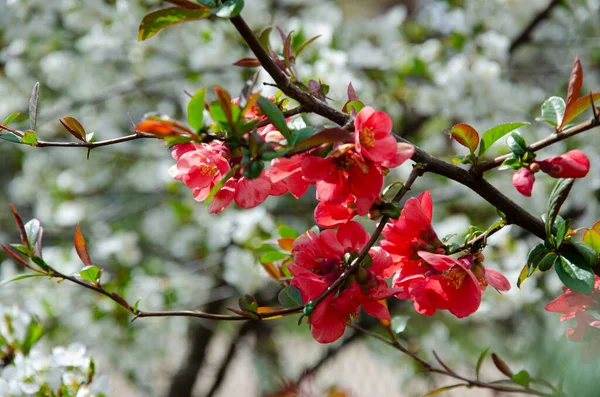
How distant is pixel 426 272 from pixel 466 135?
125 millimetres

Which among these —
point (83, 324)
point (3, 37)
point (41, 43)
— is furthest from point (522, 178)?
point (3, 37)

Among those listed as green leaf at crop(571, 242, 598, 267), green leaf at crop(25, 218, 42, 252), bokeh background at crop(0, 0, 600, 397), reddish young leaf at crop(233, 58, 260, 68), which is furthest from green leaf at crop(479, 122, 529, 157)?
bokeh background at crop(0, 0, 600, 397)

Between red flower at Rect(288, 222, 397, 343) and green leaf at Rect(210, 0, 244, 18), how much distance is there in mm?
200

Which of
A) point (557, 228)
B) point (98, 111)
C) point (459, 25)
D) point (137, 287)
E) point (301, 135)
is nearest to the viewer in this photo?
point (301, 135)

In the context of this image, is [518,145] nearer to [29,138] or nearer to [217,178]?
[217,178]

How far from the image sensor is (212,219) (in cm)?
217

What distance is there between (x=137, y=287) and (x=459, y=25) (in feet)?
4.65

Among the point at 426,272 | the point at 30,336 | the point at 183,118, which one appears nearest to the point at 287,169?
the point at 426,272

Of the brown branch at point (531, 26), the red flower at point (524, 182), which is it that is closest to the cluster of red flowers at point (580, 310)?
the red flower at point (524, 182)

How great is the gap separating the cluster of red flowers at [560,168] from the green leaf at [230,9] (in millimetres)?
240

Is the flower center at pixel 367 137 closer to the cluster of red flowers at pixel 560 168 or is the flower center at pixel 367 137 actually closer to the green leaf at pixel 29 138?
the cluster of red flowers at pixel 560 168

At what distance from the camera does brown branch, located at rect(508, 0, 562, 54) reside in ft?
6.94

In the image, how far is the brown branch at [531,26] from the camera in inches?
83.3

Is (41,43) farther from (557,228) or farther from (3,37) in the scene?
(557,228)
